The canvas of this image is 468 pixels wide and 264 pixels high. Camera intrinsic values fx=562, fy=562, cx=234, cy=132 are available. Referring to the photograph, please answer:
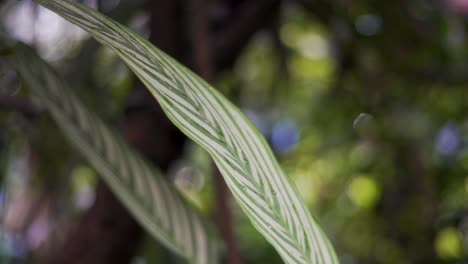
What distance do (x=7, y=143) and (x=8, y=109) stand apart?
0.04 metres

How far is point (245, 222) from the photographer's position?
1.49 m

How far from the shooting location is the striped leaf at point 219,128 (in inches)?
7.6

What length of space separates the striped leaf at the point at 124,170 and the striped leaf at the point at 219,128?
0.43 ft

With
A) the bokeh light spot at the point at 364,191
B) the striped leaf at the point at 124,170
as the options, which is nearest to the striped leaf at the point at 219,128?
the striped leaf at the point at 124,170

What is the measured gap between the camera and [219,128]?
0.20 meters

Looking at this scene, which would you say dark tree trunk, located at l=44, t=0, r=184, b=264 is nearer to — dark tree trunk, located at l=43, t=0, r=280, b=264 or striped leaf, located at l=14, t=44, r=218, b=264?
dark tree trunk, located at l=43, t=0, r=280, b=264

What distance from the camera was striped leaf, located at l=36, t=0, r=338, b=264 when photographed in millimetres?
192

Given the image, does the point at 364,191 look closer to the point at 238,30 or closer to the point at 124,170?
the point at 238,30

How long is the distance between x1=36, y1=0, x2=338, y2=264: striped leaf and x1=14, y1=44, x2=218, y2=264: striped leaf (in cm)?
13

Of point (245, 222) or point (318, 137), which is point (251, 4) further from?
point (245, 222)

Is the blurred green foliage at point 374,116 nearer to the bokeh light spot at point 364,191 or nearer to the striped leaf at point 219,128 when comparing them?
the bokeh light spot at point 364,191

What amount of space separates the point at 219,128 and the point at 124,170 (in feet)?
0.51

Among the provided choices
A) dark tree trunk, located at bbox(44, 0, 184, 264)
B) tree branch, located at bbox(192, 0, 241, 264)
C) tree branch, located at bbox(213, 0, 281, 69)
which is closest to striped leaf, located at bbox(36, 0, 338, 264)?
tree branch, located at bbox(192, 0, 241, 264)

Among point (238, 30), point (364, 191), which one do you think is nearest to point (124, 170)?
point (238, 30)
